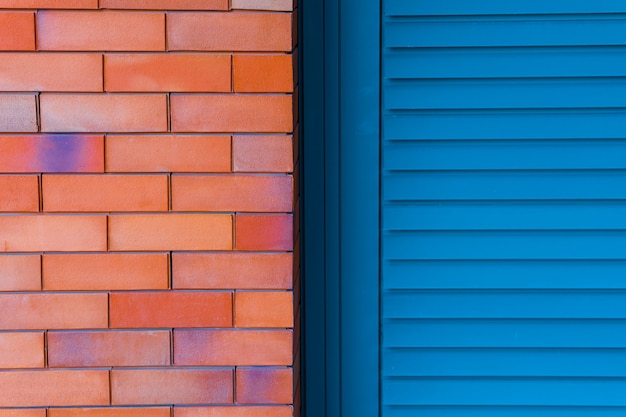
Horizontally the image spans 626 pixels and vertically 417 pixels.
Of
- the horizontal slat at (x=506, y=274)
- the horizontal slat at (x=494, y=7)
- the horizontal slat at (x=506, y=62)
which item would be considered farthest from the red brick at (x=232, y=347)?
the horizontal slat at (x=494, y=7)

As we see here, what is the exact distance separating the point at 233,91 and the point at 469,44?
59 centimetres

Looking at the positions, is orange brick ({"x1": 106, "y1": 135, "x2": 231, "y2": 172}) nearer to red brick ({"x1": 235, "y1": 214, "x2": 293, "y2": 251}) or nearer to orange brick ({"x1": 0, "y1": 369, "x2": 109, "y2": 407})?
red brick ({"x1": 235, "y1": 214, "x2": 293, "y2": 251})

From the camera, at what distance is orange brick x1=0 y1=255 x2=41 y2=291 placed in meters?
1.86

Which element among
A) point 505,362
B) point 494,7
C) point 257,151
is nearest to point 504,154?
point 494,7

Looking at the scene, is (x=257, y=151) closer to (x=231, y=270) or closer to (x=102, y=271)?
(x=231, y=270)

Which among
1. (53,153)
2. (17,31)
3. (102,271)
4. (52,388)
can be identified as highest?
(17,31)

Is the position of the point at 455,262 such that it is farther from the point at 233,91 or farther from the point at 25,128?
the point at 25,128

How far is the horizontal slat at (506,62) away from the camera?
6.63ft

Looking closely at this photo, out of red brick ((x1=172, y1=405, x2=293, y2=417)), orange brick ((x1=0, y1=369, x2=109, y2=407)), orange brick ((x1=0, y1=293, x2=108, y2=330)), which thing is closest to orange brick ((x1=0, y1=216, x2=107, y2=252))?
orange brick ((x1=0, y1=293, x2=108, y2=330))

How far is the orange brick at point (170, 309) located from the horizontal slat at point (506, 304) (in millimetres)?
441

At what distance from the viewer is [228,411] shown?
192 centimetres

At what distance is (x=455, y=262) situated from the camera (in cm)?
208

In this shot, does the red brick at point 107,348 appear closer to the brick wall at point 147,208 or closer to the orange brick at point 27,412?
the brick wall at point 147,208

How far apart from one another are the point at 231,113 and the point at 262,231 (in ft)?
0.87
